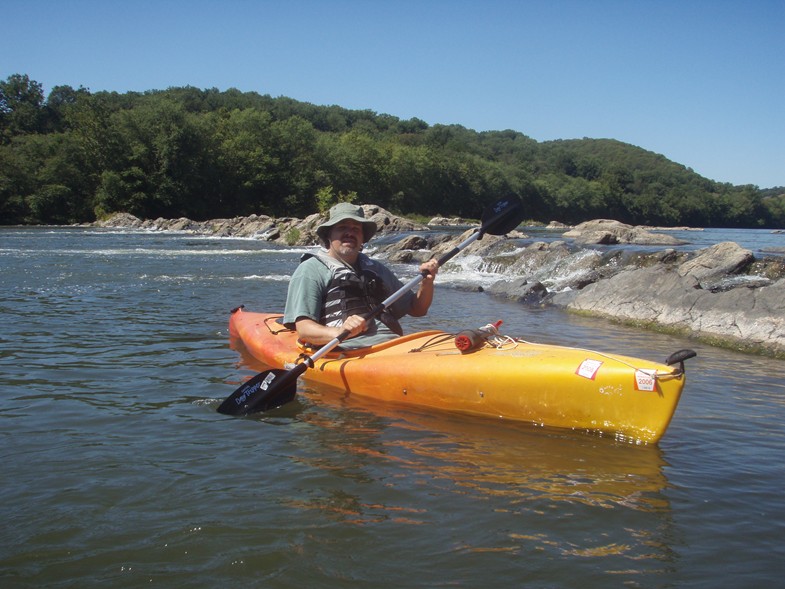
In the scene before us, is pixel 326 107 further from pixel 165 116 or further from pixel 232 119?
pixel 165 116

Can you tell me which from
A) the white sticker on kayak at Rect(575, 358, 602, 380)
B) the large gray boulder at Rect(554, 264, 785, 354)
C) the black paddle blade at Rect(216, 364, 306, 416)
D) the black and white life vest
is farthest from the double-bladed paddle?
the large gray boulder at Rect(554, 264, 785, 354)

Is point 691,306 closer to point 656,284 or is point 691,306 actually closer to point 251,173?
point 656,284

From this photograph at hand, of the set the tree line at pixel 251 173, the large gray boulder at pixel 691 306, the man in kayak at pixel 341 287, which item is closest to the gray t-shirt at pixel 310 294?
the man in kayak at pixel 341 287

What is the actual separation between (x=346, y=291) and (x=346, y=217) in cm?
52

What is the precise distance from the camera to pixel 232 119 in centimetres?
6169

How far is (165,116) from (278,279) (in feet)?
144

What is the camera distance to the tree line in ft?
159

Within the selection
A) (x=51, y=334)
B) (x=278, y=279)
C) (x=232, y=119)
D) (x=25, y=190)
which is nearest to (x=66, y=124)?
(x=232, y=119)

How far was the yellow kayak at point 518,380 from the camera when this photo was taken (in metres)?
3.64

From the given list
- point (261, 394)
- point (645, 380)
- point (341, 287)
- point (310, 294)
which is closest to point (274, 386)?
point (261, 394)

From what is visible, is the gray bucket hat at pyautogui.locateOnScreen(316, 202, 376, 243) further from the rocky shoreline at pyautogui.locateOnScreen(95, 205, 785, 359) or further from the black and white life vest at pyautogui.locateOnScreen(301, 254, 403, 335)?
the rocky shoreline at pyautogui.locateOnScreen(95, 205, 785, 359)

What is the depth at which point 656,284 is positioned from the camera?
29.5ft

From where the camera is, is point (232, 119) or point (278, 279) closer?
point (278, 279)

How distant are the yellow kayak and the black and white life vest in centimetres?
30
